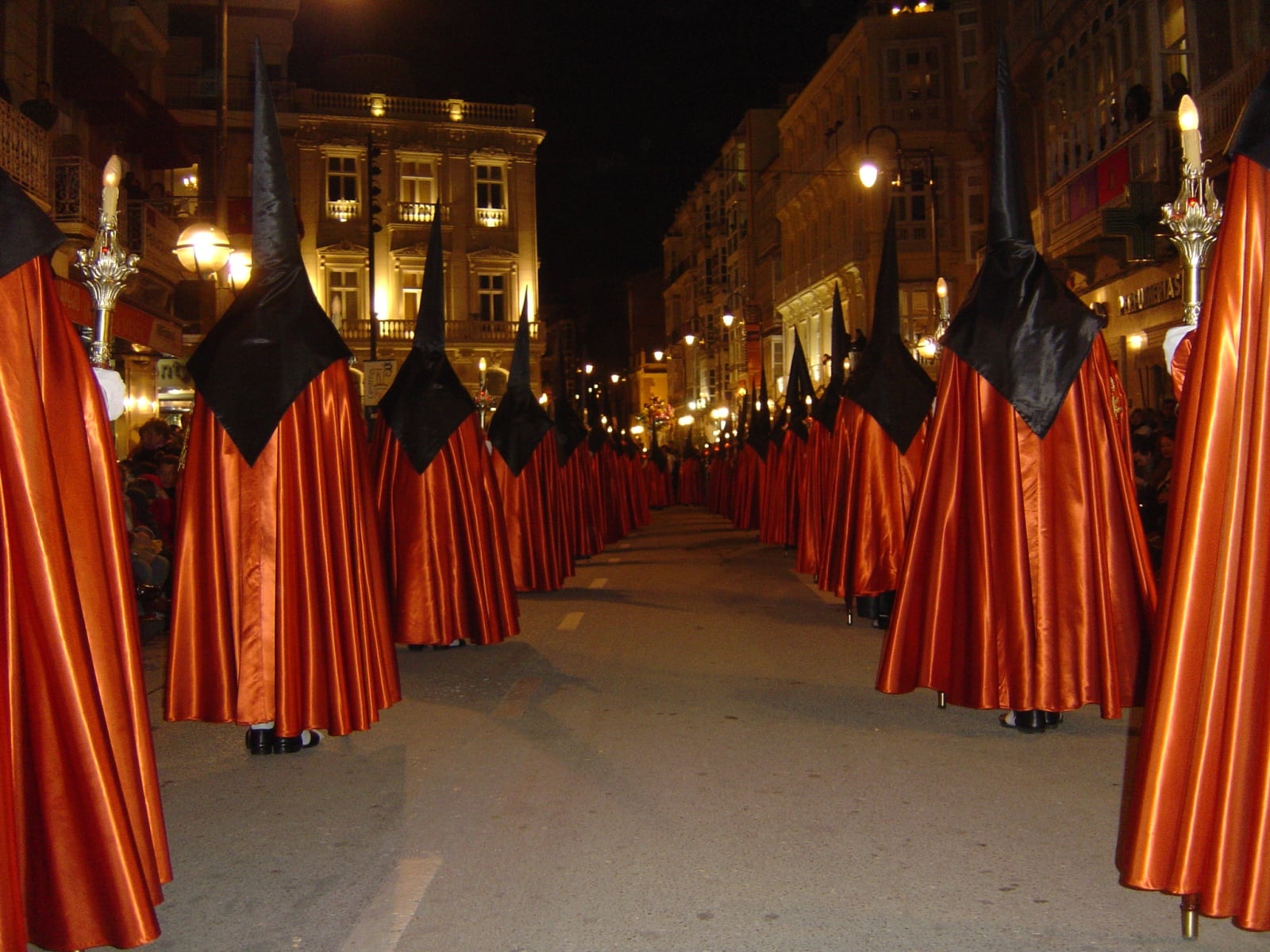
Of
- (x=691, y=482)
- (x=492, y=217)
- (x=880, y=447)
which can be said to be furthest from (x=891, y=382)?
(x=492, y=217)

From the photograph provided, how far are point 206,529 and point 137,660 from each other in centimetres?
212

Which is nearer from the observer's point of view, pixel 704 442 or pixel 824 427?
pixel 824 427

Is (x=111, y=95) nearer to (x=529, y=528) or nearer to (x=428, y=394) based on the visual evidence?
(x=529, y=528)

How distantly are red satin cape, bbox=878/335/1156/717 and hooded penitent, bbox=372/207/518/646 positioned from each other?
3690 mm

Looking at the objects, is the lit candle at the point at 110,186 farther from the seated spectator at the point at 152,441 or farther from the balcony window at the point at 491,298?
the balcony window at the point at 491,298

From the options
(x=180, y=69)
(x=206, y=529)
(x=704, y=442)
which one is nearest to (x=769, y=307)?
(x=704, y=442)

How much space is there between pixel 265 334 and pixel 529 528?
778 centimetres

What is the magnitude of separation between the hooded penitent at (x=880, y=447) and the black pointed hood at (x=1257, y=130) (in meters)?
6.11

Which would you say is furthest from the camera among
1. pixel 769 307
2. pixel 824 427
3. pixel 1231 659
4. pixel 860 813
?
pixel 769 307

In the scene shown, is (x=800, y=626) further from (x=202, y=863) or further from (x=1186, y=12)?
(x=1186, y=12)

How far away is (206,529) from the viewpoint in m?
5.66

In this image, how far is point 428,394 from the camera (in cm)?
898

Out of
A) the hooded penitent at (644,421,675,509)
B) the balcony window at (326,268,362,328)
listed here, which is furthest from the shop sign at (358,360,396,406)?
the balcony window at (326,268,362,328)

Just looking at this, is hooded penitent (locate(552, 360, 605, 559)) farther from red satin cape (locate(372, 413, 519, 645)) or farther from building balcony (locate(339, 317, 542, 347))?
building balcony (locate(339, 317, 542, 347))
